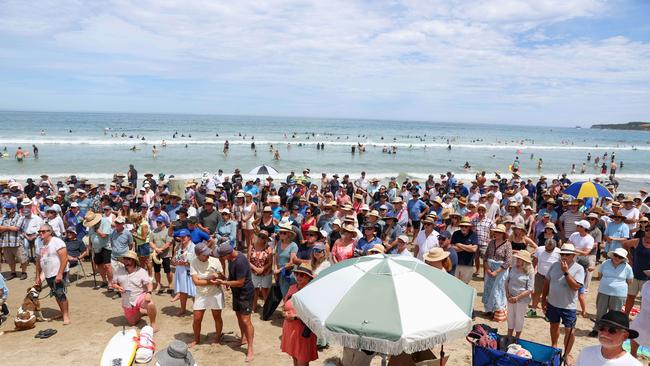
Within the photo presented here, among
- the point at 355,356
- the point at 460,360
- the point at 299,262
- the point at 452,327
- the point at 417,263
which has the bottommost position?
the point at 460,360

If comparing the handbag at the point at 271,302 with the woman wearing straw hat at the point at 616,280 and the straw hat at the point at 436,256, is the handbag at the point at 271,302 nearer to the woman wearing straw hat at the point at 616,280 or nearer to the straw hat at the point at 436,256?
the straw hat at the point at 436,256

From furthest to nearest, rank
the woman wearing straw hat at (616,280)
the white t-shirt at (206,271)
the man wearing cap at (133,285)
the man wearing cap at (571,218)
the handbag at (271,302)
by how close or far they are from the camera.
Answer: the man wearing cap at (571,218) < the handbag at (271,302) < the man wearing cap at (133,285) < the woman wearing straw hat at (616,280) < the white t-shirt at (206,271)

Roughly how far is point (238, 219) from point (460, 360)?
6594 millimetres

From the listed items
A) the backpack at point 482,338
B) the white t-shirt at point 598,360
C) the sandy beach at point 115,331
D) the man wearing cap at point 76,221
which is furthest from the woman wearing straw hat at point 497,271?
the man wearing cap at point 76,221

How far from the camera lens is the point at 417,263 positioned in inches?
169

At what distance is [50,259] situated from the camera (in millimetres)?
6707

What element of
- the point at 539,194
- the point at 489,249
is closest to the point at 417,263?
the point at 489,249

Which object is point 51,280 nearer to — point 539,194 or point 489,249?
point 489,249

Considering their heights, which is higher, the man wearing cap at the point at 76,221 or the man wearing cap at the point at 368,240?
the man wearing cap at the point at 368,240

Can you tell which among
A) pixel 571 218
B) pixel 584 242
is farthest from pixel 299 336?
pixel 571 218

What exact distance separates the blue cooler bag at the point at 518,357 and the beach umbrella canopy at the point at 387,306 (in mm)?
826

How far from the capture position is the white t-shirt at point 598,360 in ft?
11.2

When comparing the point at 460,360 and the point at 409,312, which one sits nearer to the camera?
the point at 409,312

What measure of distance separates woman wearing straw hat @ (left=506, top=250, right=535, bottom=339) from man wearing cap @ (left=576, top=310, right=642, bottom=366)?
2.49 meters
